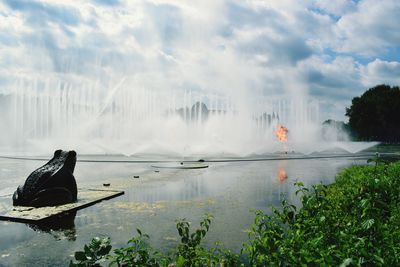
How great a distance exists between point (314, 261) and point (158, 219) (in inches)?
279

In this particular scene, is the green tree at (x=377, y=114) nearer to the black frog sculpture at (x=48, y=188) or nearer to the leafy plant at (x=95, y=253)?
the black frog sculpture at (x=48, y=188)

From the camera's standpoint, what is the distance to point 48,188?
36.6 feet

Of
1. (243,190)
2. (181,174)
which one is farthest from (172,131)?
(243,190)

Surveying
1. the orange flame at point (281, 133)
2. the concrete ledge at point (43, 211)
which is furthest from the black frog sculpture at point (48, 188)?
the orange flame at point (281, 133)

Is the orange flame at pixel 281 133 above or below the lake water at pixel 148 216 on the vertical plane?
above

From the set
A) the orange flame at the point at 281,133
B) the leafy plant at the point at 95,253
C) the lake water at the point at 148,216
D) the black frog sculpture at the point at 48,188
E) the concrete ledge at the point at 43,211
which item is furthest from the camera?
the orange flame at the point at 281,133

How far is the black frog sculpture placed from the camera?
36.1 ft

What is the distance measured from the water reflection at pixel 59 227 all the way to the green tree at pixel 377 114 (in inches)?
2723

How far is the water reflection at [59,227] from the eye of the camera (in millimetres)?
8265

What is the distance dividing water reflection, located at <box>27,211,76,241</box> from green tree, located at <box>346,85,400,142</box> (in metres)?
69.2

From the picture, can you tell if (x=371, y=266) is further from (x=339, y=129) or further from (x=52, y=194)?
(x=339, y=129)

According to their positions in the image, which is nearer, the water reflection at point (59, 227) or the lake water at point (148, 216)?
the lake water at point (148, 216)

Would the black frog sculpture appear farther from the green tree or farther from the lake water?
the green tree

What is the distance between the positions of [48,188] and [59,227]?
8.47 feet
